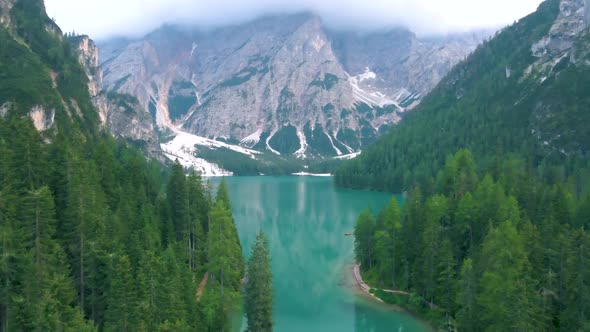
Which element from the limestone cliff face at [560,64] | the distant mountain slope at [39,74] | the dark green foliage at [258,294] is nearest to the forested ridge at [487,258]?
the dark green foliage at [258,294]

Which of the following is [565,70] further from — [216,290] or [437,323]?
[216,290]

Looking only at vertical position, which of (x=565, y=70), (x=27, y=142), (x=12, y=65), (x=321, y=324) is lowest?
(x=321, y=324)

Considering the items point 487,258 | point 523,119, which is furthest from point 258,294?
point 523,119

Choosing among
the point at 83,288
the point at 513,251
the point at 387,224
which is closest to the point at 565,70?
the point at 387,224

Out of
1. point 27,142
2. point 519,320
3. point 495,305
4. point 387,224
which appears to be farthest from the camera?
point 387,224

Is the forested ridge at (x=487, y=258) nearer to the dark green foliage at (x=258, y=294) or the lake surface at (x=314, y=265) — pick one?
the lake surface at (x=314, y=265)

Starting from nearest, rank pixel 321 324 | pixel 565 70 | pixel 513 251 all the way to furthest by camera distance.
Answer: pixel 513 251, pixel 321 324, pixel 565 70
